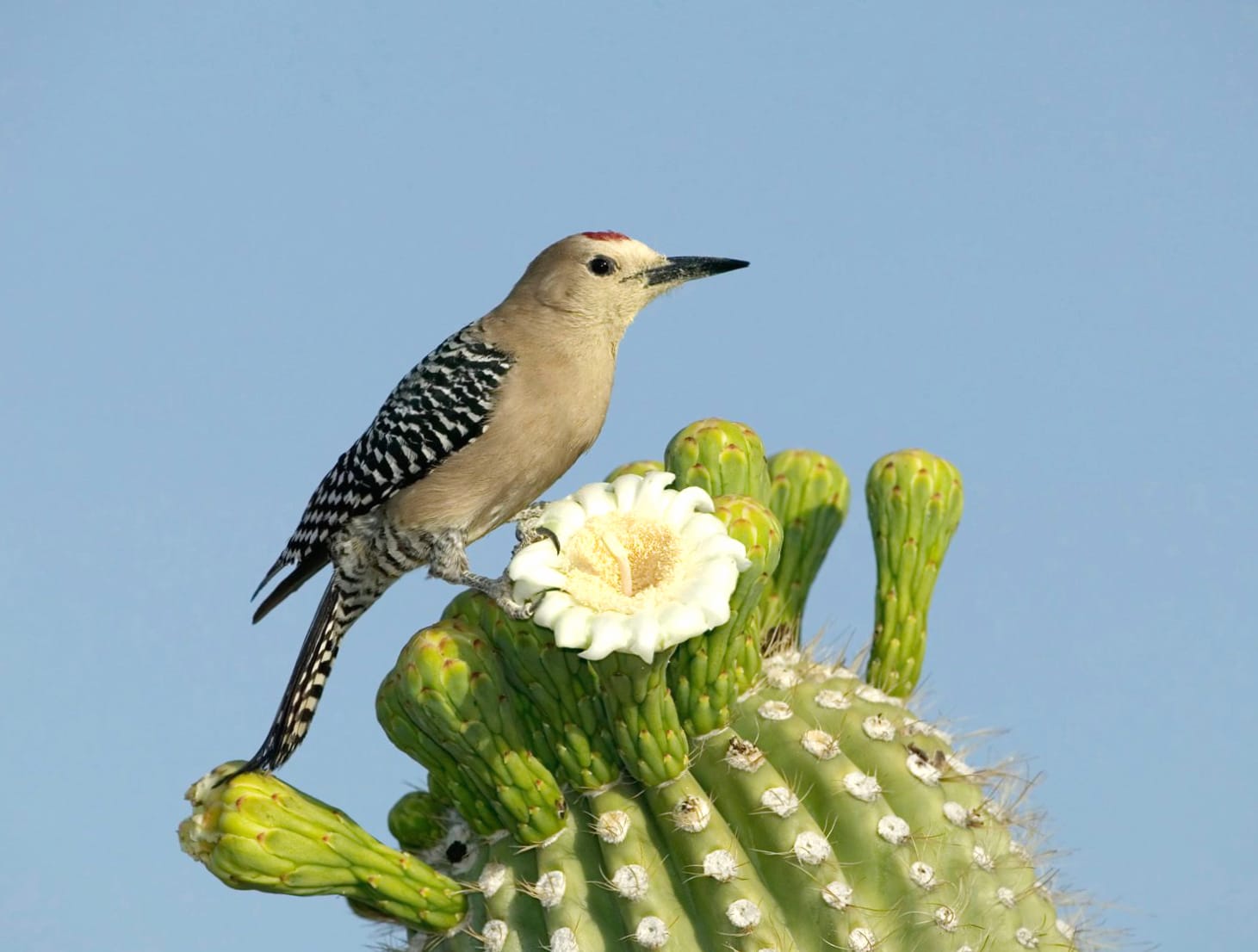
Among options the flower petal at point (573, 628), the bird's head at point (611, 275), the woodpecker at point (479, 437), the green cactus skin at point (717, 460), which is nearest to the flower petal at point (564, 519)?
the flower petal at point (573, 628)

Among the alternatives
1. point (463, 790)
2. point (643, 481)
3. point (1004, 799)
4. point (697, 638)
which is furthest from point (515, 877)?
point (1004, 799)

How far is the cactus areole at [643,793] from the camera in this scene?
3.27 m

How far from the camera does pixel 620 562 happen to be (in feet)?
11.1

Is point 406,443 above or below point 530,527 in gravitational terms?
above

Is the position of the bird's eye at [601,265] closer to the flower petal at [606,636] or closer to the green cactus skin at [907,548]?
the green cactus skin at [907,548]

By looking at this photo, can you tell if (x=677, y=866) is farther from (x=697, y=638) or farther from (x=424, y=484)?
(x=424, y=484)

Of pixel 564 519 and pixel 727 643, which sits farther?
pixel 564 519

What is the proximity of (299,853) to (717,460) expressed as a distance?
148 centimetres

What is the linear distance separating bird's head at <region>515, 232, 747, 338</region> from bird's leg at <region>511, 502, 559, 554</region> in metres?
0.69

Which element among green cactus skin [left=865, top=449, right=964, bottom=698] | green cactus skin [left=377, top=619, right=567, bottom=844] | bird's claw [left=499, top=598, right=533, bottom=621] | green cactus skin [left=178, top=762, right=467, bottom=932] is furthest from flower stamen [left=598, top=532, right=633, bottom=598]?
green cactus skin [left=865, top=449, right=964, bottom=698]

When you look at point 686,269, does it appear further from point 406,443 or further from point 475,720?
point 475,720

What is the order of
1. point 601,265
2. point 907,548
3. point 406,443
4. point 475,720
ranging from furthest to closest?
point 601,265, point 406,443, point 907,548, point 475,720

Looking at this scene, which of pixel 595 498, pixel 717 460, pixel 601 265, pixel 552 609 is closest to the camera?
pixel 552 609

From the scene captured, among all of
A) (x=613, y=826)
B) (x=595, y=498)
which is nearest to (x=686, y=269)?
(x=595, y=498)
